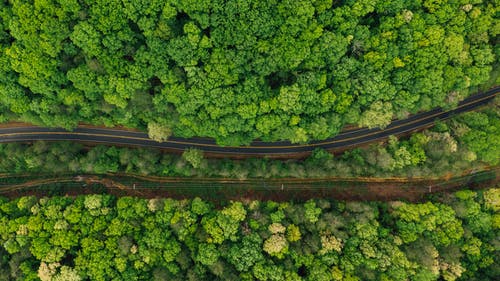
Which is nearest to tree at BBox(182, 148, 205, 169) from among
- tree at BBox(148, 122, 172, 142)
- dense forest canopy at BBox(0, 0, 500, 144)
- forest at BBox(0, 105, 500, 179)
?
forest at BBox(0, 105, 500, 179)

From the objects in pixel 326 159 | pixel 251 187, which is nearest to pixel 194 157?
pixel 251 187

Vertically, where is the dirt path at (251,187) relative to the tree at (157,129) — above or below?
below

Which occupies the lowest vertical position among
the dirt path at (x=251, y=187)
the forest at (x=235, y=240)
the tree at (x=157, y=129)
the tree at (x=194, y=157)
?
the forest at (x=235, y=240)

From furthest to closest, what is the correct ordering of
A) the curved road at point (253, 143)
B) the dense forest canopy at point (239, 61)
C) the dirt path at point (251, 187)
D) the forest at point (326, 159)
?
1. the curved road at point (253, 143)
2. the dirt path at point (251, 187)
3. the forest at point (326, 159)
4. the dense forest canopy at point (239, 61)

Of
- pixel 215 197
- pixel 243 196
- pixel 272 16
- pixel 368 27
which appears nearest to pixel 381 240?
pixel 243 196

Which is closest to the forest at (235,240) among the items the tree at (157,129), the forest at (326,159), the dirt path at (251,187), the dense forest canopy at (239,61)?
the dirt path at (251,187)

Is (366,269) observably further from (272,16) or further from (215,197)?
(272,16)

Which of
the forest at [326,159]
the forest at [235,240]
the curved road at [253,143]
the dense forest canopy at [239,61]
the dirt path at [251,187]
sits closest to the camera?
the dense forest canopy at [239,61]

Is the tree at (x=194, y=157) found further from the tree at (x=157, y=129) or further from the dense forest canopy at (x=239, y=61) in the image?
the tree at (x=157, y=129)

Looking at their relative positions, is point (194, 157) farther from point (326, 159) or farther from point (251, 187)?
point (326, 159)
